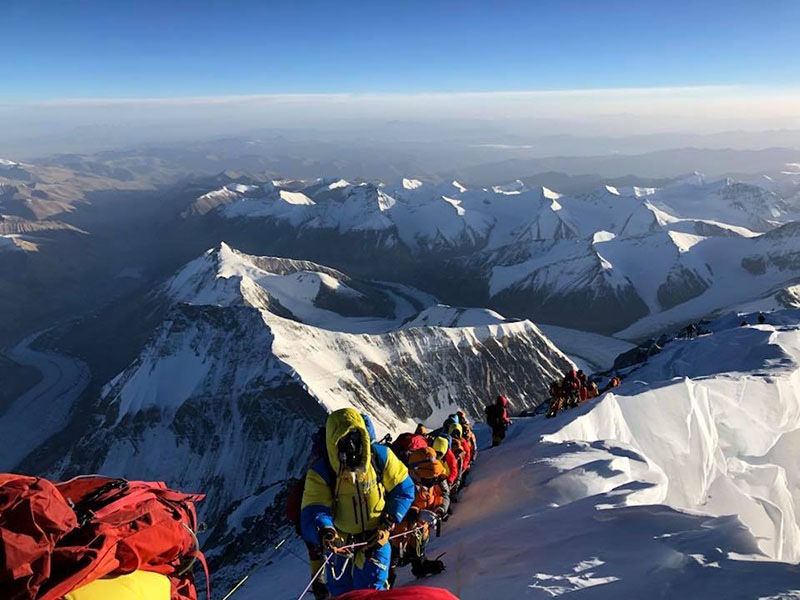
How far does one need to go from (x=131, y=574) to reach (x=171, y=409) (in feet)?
306

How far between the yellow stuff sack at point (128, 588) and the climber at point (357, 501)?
318 cm

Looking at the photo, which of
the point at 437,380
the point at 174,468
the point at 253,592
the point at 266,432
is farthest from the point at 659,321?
the point at 253,592

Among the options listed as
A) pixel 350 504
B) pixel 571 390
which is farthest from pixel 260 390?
pixel 350 504

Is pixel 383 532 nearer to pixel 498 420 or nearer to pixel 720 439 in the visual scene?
pixel 498 420

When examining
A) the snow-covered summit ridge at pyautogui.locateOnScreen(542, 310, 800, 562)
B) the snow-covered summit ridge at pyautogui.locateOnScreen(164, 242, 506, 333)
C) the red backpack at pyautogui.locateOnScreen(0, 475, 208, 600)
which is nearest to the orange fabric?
the snow-covered summit ridge at pyautogui.locateOnScreen(542, 310, 800, 562)

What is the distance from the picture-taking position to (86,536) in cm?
497

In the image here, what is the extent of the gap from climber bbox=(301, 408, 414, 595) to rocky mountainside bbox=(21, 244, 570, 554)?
221ft

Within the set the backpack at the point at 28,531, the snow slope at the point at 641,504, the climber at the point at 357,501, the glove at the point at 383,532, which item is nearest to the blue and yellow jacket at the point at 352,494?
the climber at the point at 357,501

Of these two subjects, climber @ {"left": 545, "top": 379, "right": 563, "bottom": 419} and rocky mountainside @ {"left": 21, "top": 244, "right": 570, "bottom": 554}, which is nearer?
climber @ {"left": 545, "top": 379, "right": 563, "bottom": 419}

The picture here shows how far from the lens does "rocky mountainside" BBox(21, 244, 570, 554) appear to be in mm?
78562

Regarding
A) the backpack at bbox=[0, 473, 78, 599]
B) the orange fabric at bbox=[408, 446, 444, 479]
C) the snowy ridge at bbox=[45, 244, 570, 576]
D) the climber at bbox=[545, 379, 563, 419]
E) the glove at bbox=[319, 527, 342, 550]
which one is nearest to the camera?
the backpack at bbox=[0, 473, 78, 599]

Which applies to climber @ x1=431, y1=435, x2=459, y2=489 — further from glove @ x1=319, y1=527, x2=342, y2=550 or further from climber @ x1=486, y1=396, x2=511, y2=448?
climber @ x1=486, y1=396, x2=511, y2=448

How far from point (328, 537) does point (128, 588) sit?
374cm

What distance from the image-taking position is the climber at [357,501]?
8.39 meters
